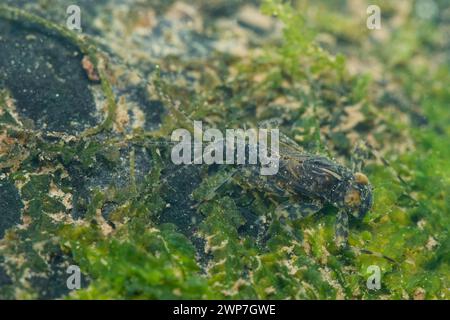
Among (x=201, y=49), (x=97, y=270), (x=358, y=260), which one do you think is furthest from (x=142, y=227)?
(x=201, y=49)

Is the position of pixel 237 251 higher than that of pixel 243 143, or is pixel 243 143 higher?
pixel 243 143

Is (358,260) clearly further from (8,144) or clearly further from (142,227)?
(8,144)

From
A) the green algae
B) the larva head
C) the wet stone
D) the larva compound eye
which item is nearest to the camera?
the green algae

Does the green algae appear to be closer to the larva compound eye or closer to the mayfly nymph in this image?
the mayfly nymph

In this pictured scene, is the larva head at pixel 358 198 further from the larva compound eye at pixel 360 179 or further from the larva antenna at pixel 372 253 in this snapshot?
the larva antenna at pixel 372 253

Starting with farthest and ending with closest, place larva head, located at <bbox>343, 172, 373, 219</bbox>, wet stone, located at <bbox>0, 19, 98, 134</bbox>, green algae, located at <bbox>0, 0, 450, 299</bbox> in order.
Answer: wet stone, located at <bbox>0, 19, 98, 134</bbox>
larva head, located at <bbox>343, 172, 373, 219</bbox>
green algae, located at <bbox>0, 0, 450, 299</bbox>

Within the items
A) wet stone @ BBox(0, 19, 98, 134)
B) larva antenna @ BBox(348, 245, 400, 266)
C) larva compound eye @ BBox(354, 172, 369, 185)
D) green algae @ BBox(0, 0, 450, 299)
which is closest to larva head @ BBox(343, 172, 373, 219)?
larva compound eye @ BBox(354, 172, 369, 185)

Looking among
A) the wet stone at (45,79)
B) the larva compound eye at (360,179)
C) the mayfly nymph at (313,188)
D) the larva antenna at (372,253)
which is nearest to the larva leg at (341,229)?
the mayfly nymph at (313,188)

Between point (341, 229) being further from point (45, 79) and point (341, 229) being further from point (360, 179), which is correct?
point (45, 79)

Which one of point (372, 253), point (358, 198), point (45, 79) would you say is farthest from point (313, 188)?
point (45, 79)
